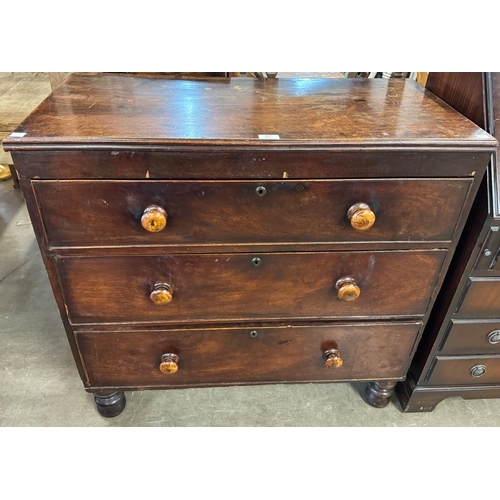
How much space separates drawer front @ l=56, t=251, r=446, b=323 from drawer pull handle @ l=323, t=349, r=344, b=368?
0.13 meters

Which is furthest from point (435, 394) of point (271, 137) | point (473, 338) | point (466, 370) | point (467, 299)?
point (271, 137)

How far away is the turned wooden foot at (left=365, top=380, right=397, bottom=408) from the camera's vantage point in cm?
132

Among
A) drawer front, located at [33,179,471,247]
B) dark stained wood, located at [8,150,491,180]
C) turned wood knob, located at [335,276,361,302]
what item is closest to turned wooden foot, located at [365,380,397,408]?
turned wood knob, located at [335,276,361,302]

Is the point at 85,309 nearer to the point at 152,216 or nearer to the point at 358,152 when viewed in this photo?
the point at 152,216

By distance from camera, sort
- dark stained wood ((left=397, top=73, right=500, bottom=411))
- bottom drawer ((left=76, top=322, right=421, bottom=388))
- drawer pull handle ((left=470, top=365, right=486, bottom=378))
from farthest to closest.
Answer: drawer pull handle ((left=470, top=365, right=486, bottom=378))
bottom drawer ((left=76, top=322, right=421, bottom=388))
dark stained wood ((left=397, top=73, right=500, bottom=411))

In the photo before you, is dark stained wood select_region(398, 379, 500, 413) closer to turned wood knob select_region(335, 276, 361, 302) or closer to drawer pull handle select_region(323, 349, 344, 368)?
drawer pull handle select_region(323, 349, 344, 368)

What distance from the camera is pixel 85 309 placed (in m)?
1.05

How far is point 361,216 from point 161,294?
50cm

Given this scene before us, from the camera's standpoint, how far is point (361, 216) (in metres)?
0.90

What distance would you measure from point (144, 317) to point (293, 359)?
45 centimetres

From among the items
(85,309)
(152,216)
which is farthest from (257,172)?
(85,309)

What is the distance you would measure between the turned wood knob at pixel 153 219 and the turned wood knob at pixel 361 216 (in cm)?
41

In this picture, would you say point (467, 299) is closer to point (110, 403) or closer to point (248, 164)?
point (248, 164)

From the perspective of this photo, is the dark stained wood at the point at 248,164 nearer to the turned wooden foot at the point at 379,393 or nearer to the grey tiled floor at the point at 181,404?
the turned wooden foot at the point at 379,393
